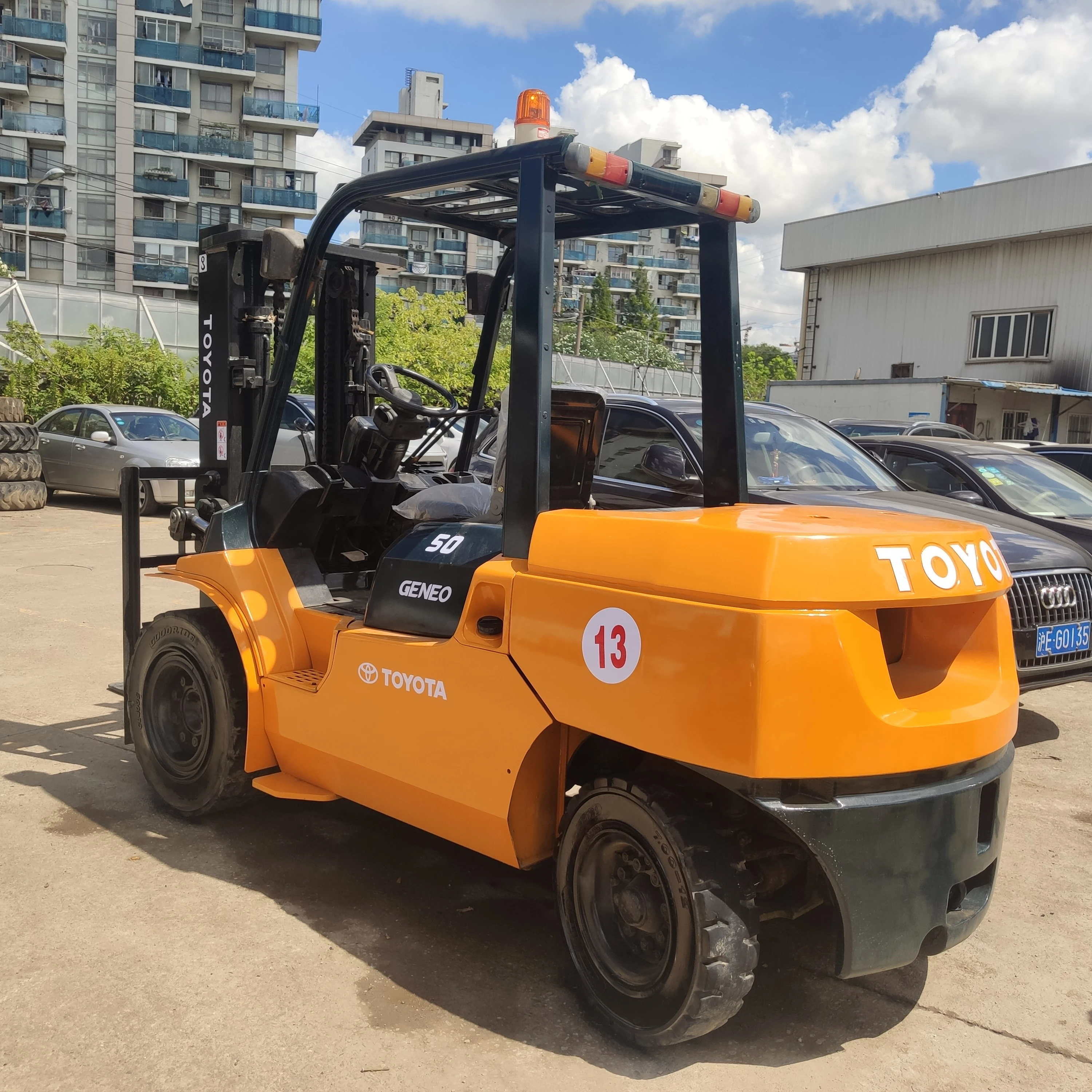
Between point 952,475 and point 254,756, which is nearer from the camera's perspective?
point 254,756

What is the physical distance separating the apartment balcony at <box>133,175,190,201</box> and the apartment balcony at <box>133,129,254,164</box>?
151cm

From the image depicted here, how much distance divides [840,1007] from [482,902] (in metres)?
1.28

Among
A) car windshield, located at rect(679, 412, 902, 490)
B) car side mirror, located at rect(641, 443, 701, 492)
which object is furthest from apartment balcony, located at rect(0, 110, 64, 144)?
car side mirror, located at rect(641, 443, 701, 492)

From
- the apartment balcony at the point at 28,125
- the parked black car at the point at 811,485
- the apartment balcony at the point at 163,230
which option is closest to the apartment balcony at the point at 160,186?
the apartment balcony at the point at 163,230

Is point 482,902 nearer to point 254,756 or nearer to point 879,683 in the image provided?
point 254,756

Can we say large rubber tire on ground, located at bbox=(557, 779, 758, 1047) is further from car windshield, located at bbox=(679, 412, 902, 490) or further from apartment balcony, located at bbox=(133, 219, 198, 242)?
apartment balcony, located at bbox=(133, 219, 198, 242)

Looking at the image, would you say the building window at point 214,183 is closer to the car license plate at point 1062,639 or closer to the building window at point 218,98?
the building window at point 218,98

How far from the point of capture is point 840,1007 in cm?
319

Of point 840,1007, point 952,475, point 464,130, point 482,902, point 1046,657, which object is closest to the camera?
point 840,1007

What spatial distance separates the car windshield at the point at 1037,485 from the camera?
25.5 ft

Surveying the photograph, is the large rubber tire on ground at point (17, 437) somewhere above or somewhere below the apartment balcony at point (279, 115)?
below

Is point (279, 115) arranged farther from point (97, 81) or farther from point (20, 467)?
point (20, 467)

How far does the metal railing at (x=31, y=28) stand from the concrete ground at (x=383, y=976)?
197 ft

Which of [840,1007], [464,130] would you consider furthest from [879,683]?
[464,130]
